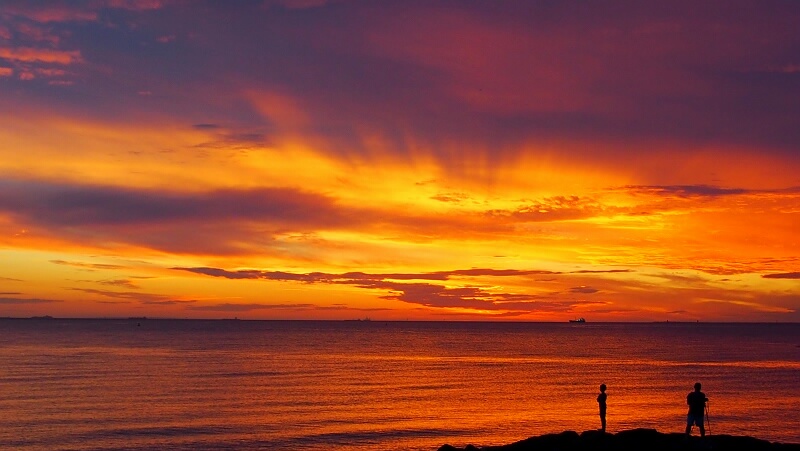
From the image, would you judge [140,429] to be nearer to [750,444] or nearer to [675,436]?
[675,436]

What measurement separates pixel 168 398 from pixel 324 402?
14.8 m

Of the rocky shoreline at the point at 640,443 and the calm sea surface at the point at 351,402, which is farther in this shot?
the calm sea surface at the point at 351,402

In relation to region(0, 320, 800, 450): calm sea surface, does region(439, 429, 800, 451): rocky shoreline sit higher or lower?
higher

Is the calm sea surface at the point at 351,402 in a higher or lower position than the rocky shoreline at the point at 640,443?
lower

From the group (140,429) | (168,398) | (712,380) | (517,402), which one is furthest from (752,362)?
(140,429)

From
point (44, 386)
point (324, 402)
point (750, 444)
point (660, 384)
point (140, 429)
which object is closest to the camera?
point (750, 444)

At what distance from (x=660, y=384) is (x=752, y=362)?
4491 centimetres

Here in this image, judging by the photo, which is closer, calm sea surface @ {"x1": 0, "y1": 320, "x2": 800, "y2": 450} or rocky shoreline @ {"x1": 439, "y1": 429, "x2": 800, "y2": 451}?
rocky shoreline @ {"x1": 439, "y1": 429, "x2": 800, "y2": 451}

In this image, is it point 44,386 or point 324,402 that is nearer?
point 324,402

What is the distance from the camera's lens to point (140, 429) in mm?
51500

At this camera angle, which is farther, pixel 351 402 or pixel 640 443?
pixel 351 402

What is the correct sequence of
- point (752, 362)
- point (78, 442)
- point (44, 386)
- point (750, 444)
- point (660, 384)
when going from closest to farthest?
point (750, 444) → point (78, 442) → point (44, 386) → point (660, 384) → point (752, 362)

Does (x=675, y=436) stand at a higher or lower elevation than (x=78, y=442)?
higher

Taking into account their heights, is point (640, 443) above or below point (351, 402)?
above
